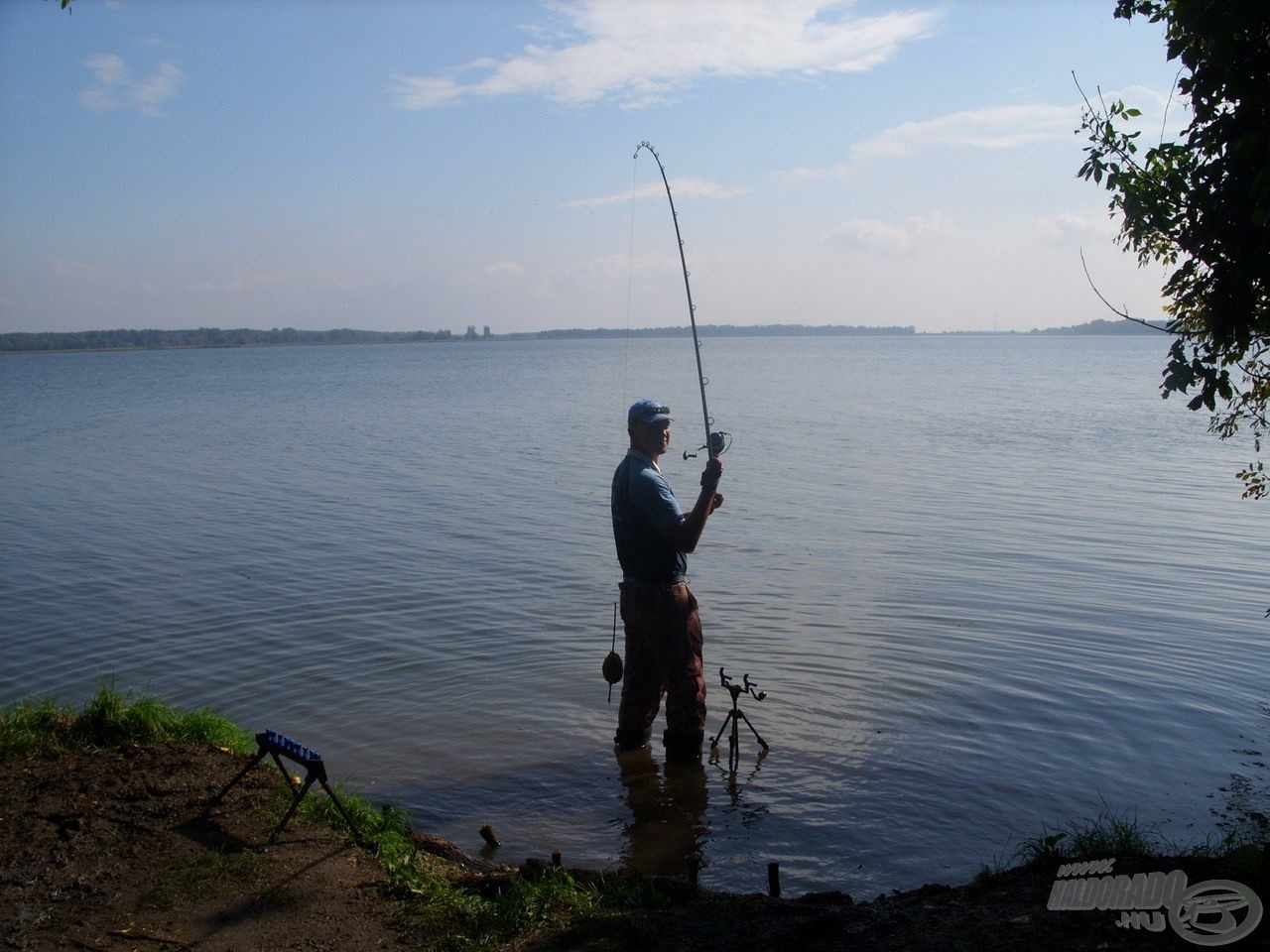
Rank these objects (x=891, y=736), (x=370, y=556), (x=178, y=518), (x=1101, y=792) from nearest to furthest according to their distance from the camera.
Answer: (x=1101, y=792) → (x=891, y=736) → (x=370, y=556) → (x=178, y=518)

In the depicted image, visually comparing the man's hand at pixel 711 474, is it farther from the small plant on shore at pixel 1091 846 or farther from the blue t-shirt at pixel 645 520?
the small plant on shore at pixel 1091 846

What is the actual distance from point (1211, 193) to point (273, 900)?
198 inches

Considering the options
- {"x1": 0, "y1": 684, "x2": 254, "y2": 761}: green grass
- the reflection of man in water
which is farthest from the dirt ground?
the reflection of man in water

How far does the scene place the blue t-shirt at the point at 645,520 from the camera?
6246 mm

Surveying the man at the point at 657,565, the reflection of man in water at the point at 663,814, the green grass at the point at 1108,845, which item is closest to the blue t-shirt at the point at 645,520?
the man at the point at 657,565

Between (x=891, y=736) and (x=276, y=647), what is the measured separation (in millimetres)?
5460

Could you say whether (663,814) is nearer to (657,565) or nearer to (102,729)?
(657,565)

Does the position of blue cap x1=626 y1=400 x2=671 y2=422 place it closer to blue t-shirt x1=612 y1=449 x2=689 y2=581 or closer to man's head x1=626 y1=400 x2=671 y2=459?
man's head x1=626 y1=400 x2=671 y2=459

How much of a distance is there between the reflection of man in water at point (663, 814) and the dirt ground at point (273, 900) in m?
0.91

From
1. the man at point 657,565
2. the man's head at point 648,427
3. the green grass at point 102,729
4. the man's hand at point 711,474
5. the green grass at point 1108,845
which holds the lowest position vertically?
the green grass at point 1108,845

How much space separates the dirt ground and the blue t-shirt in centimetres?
206

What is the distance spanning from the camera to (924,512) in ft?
53.3

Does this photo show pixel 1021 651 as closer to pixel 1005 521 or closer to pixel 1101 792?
pixel 1101 792

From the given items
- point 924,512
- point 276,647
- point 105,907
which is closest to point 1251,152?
point 105,907
